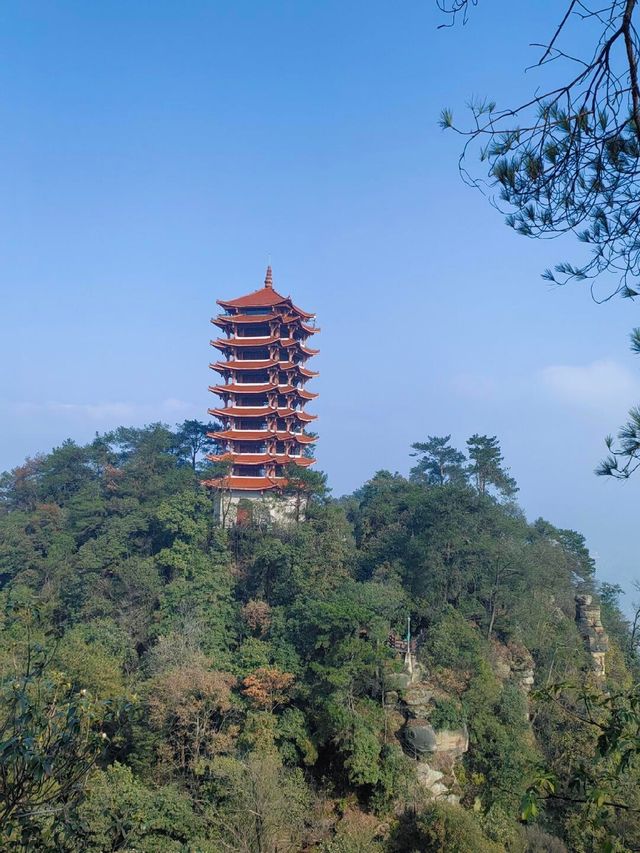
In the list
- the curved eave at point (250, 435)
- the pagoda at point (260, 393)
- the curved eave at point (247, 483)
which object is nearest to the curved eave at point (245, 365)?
the pagoda at point (260, 393)

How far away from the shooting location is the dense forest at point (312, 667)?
33.2ft

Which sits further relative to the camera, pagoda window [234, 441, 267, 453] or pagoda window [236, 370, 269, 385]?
pagoda window [236, 370, 269, 385]

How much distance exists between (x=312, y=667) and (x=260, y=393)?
37.7 feet

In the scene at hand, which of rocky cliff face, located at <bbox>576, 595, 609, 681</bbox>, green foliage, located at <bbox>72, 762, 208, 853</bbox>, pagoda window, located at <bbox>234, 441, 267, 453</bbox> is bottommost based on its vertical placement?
green foliage, located at <bbox>72, 762, 208, 853</bbox>

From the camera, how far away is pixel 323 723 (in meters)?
12.2

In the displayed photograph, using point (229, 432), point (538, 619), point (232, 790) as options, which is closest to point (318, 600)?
point (232, 790)

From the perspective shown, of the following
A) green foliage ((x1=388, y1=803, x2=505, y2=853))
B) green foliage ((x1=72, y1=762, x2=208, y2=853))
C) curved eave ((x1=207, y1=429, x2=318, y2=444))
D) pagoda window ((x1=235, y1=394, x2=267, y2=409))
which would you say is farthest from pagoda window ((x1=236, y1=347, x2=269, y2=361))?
green foliage ((x1=388, y1=803, x2=505, y2=853))

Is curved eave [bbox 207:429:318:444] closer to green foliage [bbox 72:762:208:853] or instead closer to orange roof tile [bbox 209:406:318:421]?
orange roof tile [bbox 209:406:318:421]

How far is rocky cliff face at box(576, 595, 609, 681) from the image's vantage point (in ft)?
59.9

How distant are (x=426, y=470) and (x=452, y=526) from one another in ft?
37.4

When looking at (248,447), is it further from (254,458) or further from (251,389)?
(251,389)

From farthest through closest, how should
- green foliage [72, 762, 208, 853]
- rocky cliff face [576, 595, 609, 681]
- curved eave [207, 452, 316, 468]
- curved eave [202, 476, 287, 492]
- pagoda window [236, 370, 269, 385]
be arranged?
1. pagoda window [236, 370, 269, 385]
2. curved eave [207, 452, 316, 468]
3. curved eave [202, 476, 287, 492]
4. rocky cliff face [576, 595, 609, 681]
5. green foliage [72, 762, 208, 853]

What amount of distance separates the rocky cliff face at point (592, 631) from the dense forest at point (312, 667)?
0.17 meters

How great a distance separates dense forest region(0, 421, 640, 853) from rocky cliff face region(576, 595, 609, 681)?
174mm
